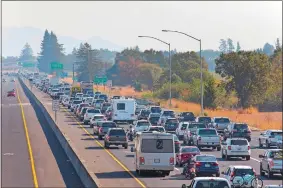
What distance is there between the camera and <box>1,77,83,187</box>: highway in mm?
38125

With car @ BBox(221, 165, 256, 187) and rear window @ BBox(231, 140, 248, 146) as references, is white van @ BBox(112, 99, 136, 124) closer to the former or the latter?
rear window @ BBox(231, 140, 248, 146)

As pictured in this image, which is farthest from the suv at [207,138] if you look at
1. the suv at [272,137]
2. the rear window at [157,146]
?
the rear window at [157,146]

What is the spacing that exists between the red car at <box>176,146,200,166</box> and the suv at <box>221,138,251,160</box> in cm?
479

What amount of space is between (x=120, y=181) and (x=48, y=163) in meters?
10.6

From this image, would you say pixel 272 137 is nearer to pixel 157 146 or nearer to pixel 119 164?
pixel 119 164

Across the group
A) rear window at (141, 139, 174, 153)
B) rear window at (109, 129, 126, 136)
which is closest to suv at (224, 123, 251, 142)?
rear window at (109, 129, 126, 136)

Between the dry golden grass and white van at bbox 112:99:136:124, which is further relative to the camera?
the dry golden grass

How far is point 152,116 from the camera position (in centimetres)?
7962

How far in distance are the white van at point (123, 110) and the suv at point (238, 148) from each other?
33980 mm

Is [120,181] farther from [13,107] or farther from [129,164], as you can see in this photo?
[13,107]

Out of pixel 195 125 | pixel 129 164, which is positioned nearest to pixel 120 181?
pixel 129 164

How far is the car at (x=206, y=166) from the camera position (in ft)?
123

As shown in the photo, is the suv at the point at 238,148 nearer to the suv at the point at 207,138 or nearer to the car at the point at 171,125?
the suv at the point at 207,138

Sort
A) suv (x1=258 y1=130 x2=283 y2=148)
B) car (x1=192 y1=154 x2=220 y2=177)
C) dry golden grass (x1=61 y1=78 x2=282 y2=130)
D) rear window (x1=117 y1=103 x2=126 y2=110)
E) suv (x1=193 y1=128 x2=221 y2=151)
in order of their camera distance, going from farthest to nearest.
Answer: dry golden grass (x1=61 y1=78 x2=282 y2=130), rear window (x1=117 y1=103 x2=126 y2=110), suv (x1=258 y1=130 x2=283 y2=148), suv (x1=193 y1=128 x2=221 y2=151), car (x1=192 y1=154 x2=220 y2=177)
